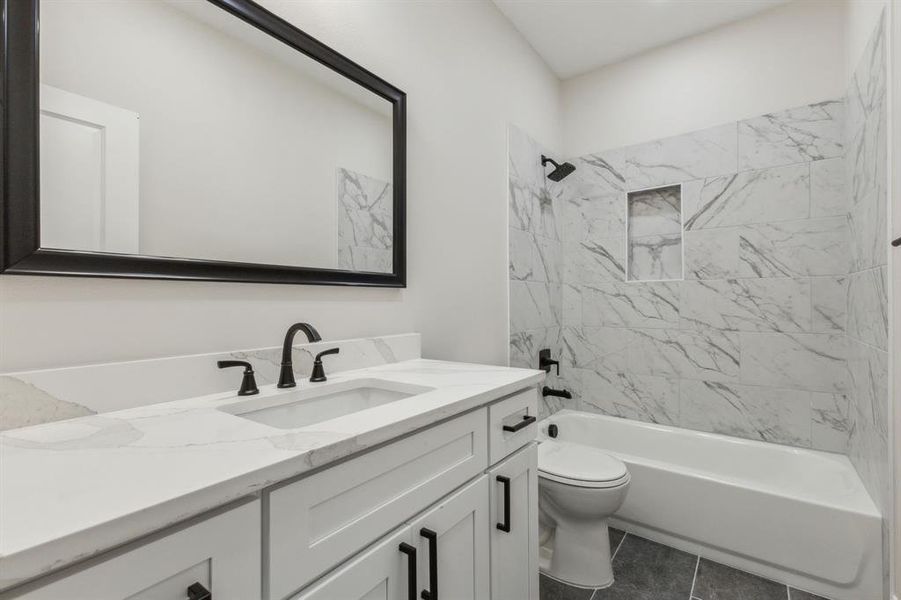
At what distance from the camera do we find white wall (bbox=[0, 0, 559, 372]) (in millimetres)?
830

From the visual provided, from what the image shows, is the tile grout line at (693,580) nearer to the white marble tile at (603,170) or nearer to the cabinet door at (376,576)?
the cabinet door at (376,576)

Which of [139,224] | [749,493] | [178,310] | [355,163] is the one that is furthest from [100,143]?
[749,493]

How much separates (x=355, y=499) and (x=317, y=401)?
452 mm

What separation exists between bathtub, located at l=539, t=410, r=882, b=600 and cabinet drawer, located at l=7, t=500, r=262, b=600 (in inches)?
78.7

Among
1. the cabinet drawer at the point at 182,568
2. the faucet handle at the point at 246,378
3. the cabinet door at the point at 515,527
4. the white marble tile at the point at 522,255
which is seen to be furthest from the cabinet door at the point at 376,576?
the white marble tile at the point at 522,255

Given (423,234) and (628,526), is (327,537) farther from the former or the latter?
(628,526)

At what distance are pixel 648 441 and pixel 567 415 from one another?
1.60ft

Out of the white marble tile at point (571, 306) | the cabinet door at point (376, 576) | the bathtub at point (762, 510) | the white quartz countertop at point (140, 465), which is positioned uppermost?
the white marble tile at point (571, 306)

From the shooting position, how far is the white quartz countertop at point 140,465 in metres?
0.40

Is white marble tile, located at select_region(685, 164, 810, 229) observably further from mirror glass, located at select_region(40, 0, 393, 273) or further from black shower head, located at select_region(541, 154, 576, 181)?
mirror glass, located at select_region(40, 0, 393, 273)

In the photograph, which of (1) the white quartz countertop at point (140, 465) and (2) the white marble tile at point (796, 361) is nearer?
(1) the white quartz countertop at point (140, 465)

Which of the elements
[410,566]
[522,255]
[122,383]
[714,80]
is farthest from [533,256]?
[122,383]

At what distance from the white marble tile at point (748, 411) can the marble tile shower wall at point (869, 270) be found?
22 centimetres

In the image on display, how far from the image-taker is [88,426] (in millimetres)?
738
